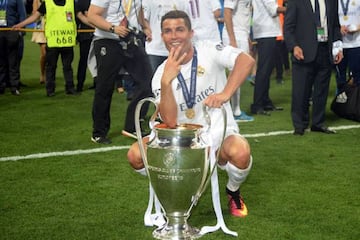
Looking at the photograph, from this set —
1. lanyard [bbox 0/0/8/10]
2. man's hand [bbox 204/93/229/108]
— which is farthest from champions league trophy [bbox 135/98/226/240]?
lanyard [bbox 0/0/8/10]

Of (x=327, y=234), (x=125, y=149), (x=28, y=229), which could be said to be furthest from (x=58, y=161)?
(x=327, y=234)

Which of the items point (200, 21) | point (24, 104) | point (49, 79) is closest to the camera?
point (200, 21)

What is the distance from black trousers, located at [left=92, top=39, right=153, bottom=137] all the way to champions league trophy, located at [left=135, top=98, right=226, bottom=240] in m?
3.02

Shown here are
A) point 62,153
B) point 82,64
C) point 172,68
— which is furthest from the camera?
point 82,64

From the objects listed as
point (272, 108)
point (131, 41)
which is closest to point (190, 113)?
point (131, 41)

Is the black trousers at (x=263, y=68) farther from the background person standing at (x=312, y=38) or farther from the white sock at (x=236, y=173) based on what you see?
the white sock at (x=236, y=173)

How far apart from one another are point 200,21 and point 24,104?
3.89 m

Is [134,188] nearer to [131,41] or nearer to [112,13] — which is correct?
[131,41]

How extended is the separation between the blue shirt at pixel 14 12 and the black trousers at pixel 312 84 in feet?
18.1

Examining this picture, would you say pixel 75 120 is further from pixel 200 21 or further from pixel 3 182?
pixel 3 182

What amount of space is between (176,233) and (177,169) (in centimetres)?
43

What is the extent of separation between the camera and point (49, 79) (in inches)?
442

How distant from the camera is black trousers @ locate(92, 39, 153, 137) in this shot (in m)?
7.08

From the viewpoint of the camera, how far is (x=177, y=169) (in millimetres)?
3975
